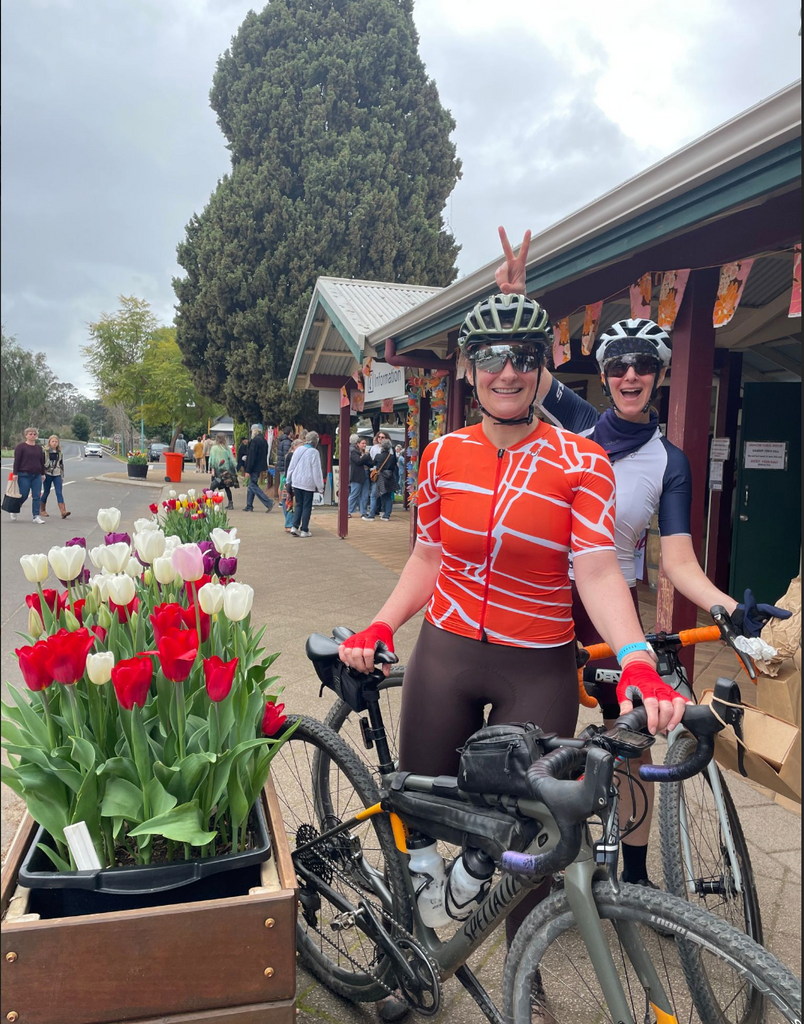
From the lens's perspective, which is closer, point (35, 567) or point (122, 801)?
point (122, 801)

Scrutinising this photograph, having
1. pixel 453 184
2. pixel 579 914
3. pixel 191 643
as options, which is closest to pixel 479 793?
pixel 579 914

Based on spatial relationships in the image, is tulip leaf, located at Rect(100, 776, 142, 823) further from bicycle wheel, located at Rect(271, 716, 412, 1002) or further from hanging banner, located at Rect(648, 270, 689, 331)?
hanging banner, located at Rect(648, 270, 689, 331)

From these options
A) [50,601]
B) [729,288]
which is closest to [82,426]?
[729,288]

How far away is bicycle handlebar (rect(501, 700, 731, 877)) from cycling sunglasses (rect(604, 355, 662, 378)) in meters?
1.41

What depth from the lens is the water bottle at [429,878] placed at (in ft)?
6.05

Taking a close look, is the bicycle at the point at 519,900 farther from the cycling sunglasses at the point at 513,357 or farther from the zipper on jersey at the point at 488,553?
the cycling sunglasses at the point at 513,357

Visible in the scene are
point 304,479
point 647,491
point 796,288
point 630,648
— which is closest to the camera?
point 630,648

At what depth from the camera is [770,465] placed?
7.02 metres

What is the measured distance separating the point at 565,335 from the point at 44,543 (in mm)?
8075

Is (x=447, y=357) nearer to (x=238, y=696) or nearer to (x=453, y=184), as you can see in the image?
(x=238, y=696)

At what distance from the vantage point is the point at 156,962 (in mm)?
1373

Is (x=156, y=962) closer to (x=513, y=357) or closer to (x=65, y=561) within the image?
(x=65, y=561)

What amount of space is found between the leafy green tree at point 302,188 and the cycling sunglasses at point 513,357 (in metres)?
19.3

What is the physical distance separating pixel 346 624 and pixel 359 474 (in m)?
9.84
